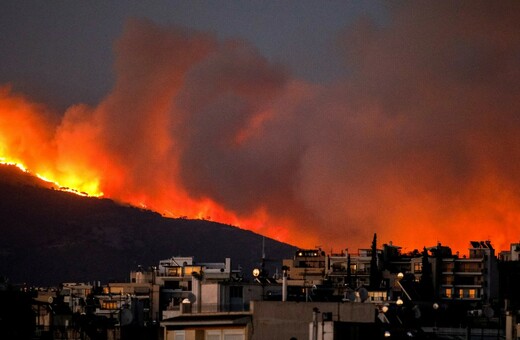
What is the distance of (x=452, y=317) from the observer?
93.1 metres

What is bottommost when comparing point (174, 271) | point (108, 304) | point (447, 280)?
point (108, 304)

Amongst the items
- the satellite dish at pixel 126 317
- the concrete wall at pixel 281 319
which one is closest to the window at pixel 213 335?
the concrete wall at pixel 281 319

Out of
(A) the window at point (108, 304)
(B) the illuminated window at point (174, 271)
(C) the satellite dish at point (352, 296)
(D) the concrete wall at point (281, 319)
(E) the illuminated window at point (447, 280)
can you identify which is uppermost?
(B) the illuminated window at point (174, 271)

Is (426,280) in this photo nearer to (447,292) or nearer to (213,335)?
(447,292)

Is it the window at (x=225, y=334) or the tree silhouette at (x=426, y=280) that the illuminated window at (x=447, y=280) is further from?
the window at (x=225, y=334)

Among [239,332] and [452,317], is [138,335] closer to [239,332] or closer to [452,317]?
[239,332]

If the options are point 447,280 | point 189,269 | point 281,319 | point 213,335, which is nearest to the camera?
point 213,335

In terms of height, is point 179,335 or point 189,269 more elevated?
point 189,269

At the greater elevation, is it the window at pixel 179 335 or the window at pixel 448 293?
the window at pixel 448 293

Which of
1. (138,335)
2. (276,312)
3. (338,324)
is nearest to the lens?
(338,324)

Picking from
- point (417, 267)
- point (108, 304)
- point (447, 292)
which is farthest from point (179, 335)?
point (417, 267)

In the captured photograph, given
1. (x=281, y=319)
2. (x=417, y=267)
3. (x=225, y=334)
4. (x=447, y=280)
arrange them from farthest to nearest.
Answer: (x=417, y=267) < (x=447, y=280) < (x=281, y=319) < (x=225, y=334)

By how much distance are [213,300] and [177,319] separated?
40.5 ft

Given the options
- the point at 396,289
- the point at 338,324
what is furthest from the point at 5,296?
the point at 396,289
